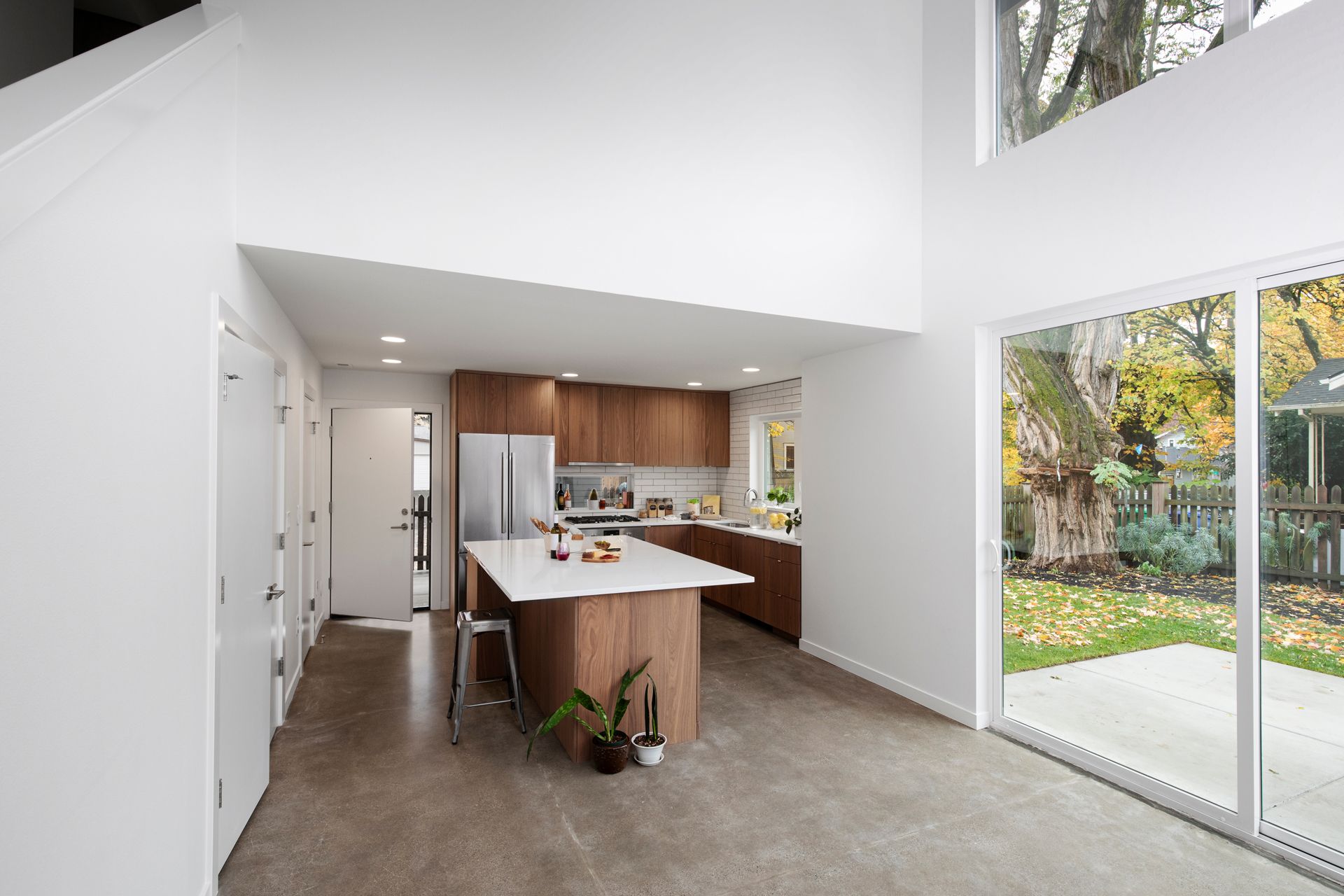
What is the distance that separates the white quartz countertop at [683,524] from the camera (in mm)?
5643

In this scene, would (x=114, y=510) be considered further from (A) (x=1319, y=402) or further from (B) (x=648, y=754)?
(A) (x=1319, y=402)

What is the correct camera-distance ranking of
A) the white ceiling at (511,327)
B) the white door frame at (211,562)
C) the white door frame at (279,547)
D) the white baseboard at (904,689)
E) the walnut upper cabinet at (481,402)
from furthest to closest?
the walnut upper cabinet at (481,402)
the white baseboard at (904,689)
the white door frame at (279,547)
the white ceiling at (511,327)
the white door frame at (211,562)

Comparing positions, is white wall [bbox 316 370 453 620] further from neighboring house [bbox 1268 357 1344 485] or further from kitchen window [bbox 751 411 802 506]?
neighboring house [bbox 1268 357 1344 485]

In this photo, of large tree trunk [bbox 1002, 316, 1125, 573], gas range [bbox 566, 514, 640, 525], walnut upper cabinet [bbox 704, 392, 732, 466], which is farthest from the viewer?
walnut upper cabinet [bbox 704, 392, 732, 466]

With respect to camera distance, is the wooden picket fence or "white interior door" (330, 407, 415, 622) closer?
the wooden picket fence

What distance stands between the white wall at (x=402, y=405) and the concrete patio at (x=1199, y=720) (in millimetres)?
5056

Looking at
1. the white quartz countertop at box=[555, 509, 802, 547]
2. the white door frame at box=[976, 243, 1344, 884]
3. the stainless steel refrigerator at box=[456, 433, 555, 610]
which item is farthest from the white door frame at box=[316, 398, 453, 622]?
the white door frame at box=[976, 243, 1344, 884]

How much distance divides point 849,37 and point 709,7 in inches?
36.6

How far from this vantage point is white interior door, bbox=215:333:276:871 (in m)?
2.26

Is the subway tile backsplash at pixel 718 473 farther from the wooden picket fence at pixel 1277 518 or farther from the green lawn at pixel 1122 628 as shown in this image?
the wooden picket fence at pixel 1277 518

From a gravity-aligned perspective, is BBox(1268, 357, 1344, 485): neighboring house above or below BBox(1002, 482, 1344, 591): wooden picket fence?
above

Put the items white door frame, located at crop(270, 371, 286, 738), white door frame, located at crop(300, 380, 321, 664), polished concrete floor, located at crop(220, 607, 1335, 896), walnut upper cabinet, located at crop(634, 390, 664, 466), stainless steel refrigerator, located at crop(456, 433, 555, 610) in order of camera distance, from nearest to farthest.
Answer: polished concrete floor, located at crop(220, 607, 1335, 896) → white door frame, located at crop(270, 371, 286, 738) → white door frame, located at crop(300, 380, 321, 664) → stainless steel refrigerator, located at crop(456, 433, 555, 610) → walnut upper cabinet, located at crop(634, 390, 664, 466)

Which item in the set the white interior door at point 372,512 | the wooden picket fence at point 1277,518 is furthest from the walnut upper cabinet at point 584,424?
the wooden picket fence at point 1277,518

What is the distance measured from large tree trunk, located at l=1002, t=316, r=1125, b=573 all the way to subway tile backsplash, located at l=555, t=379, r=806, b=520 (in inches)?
141
